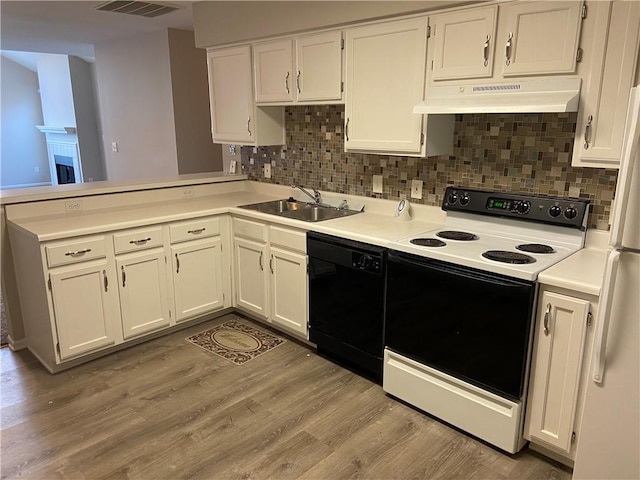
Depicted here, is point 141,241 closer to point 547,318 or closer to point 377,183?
point 377,183

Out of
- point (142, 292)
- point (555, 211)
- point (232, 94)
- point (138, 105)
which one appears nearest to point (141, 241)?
point (142, 292)

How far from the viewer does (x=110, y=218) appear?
3104 millimetres

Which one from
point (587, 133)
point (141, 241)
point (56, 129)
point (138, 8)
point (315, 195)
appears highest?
point (138, 8)

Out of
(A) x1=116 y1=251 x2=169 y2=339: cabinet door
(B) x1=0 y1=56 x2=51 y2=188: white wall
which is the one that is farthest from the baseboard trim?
(B) x1=0 y1=56 x2=51 y2=188: white wall

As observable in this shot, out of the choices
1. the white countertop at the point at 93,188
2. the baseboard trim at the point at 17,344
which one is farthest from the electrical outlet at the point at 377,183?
the baseboard trim at the point at 17,344

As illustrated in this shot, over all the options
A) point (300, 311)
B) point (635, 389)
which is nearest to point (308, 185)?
point (300, 311)

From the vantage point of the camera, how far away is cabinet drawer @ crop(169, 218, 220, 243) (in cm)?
326

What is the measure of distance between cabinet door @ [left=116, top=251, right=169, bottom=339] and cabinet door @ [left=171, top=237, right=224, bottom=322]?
0.11 m

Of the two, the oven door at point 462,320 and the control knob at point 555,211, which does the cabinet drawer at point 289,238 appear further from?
the control knob at point 555,211

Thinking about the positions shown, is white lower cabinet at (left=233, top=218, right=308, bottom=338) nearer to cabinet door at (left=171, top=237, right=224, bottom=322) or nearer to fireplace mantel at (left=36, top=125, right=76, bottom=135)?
cabinet door at (left=171, top=237, right=224, bottom=322)

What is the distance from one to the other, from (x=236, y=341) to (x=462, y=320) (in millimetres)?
1728

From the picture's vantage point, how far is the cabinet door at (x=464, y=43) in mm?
2285

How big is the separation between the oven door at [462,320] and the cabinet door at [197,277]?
4.98ft

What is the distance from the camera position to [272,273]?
130 inches
